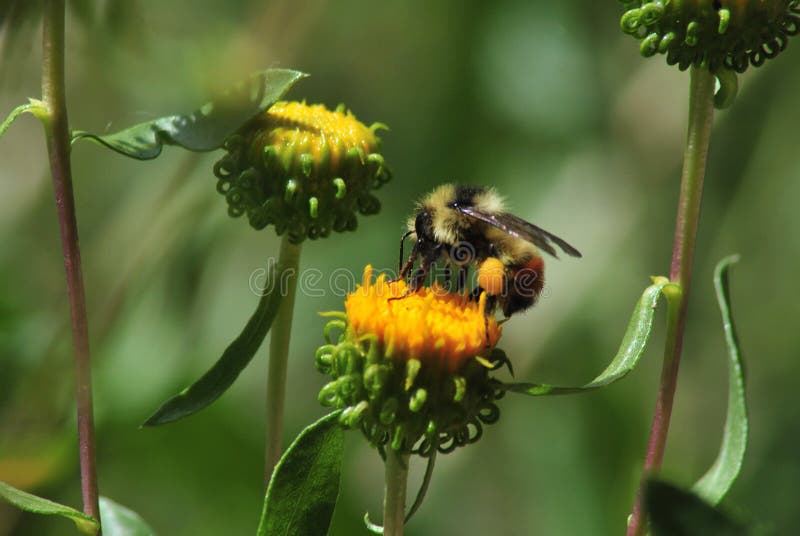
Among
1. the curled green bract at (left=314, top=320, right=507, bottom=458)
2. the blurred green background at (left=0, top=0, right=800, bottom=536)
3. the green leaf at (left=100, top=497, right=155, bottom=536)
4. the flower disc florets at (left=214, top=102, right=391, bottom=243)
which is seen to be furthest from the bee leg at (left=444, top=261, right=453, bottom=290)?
the blurred green background at (left=0, top=0, right=800, bottom=536)

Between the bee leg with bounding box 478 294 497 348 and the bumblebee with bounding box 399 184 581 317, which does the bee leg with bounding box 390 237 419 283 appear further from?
the bee leg with bounding box 478 294 497 348

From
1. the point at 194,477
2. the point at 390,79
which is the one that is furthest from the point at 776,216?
the point at 194,477

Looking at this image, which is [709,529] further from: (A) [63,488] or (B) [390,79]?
(B) [390,79]

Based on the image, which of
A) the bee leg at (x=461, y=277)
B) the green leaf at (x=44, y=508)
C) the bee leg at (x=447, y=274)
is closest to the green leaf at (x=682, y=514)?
the green leaf at (x=44, y=508)

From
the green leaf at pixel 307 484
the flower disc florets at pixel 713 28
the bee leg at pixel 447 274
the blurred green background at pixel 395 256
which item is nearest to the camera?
the green leaf at pixel 307 484

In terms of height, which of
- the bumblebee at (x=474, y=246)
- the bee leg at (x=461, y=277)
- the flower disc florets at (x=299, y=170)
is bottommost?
the bee leg at (x=461, y=277)

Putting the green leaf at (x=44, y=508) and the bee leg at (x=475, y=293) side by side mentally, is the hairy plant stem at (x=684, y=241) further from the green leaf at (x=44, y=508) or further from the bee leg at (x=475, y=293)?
the green leaf at (x=44, y=508)

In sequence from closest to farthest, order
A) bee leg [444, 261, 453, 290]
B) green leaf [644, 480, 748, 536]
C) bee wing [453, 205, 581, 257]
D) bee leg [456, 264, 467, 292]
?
1. green leaf [644, 480, 748, 536]
2. bee wing [453, 205, 581, 257]
3. bee leg [444, 261, 453, 290]
4. bee leg [456, 264, 467, 292]

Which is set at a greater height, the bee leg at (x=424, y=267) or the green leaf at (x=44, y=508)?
the bee leg at (x=424, y=267)
